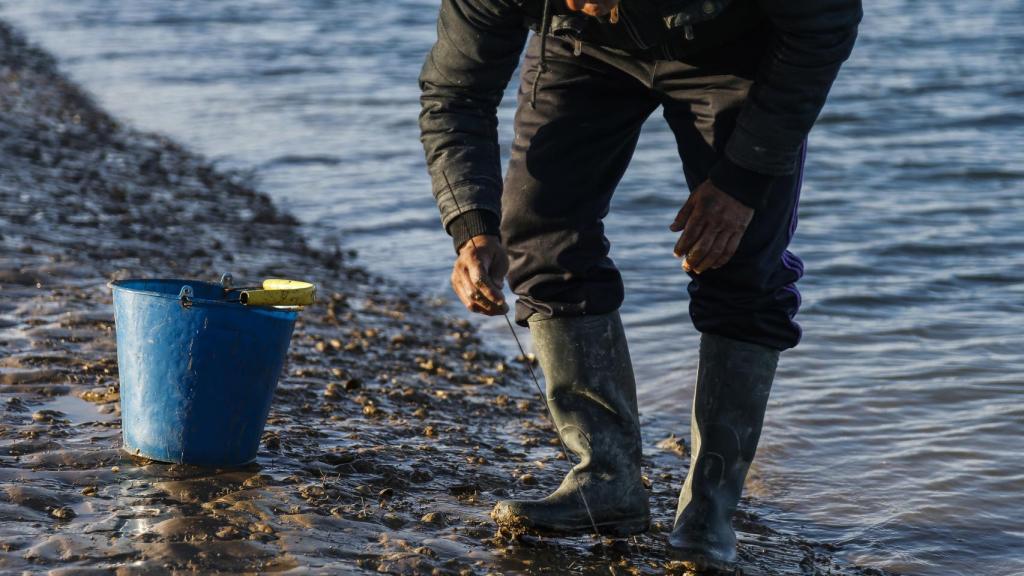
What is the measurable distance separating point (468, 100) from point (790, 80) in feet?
2.61

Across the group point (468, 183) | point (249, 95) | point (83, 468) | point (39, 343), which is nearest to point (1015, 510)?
point (468, 183)

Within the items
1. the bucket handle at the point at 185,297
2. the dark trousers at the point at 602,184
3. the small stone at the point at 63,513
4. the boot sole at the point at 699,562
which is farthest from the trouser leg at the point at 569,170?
the small stone at the point at 63,513

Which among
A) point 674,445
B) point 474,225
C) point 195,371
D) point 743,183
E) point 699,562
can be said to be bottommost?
point 674,445

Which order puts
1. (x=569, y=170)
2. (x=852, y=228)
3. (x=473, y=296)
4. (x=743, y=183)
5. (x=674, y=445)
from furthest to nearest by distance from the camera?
(x=852, y=228), (x=674, y=445), (x=569, y=170), (x=473, y=296), (x=743, y=183)

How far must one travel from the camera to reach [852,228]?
8.05m

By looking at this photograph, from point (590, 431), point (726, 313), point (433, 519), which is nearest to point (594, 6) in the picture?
point (726, 313)

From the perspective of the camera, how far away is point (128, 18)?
69.9ft

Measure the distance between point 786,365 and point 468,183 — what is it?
3.02 metres

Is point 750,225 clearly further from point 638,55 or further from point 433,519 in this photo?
point 433,519

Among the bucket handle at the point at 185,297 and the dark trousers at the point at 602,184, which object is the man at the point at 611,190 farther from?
the bucket handle at the point at 185,297

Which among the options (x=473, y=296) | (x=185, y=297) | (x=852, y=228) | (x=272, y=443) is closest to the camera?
(x=473, y=296)

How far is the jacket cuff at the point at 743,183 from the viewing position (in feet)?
9.66

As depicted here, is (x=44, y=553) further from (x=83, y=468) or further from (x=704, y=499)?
(x=704, y=499)

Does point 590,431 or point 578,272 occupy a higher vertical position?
point 578,272
